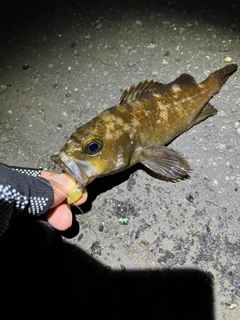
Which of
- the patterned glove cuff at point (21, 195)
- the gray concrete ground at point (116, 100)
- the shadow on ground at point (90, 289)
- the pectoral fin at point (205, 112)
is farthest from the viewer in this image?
the pectoral fin at point (205, 112)

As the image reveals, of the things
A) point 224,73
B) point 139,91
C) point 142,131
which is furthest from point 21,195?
point 224,73

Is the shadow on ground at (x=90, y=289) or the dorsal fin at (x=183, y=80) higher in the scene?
the dorsal fin at (x=183, y=80)

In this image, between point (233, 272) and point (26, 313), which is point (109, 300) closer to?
point (26, 313)

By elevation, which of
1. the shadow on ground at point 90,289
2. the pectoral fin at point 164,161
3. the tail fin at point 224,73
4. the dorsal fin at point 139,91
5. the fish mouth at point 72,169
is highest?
the dorsal fin at point 139,91

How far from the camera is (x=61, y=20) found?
11.1 feet

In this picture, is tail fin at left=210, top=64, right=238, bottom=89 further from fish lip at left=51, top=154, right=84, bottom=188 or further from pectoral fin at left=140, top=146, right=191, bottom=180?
fish lip at left=51, top=154, right=84, bottom=188

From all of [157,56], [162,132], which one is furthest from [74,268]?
[157,56]

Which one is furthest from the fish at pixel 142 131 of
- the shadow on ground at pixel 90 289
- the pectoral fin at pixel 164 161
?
the shadow on ground at pixel 90 289

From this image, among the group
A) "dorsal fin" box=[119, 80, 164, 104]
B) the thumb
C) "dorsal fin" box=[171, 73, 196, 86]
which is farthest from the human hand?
"dorsal fin" box=[171, 73, 196, 86]

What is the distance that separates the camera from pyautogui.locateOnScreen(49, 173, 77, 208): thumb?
6.88ft

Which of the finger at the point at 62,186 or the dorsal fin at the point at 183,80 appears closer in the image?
the finger at the point at 62,186

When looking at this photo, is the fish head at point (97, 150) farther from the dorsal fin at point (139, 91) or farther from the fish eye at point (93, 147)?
the dorsal fin at point (139, 91)

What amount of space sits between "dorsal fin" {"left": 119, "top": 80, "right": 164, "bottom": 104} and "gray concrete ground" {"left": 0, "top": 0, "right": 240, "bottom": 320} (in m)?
0.45

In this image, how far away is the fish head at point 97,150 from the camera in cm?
214
